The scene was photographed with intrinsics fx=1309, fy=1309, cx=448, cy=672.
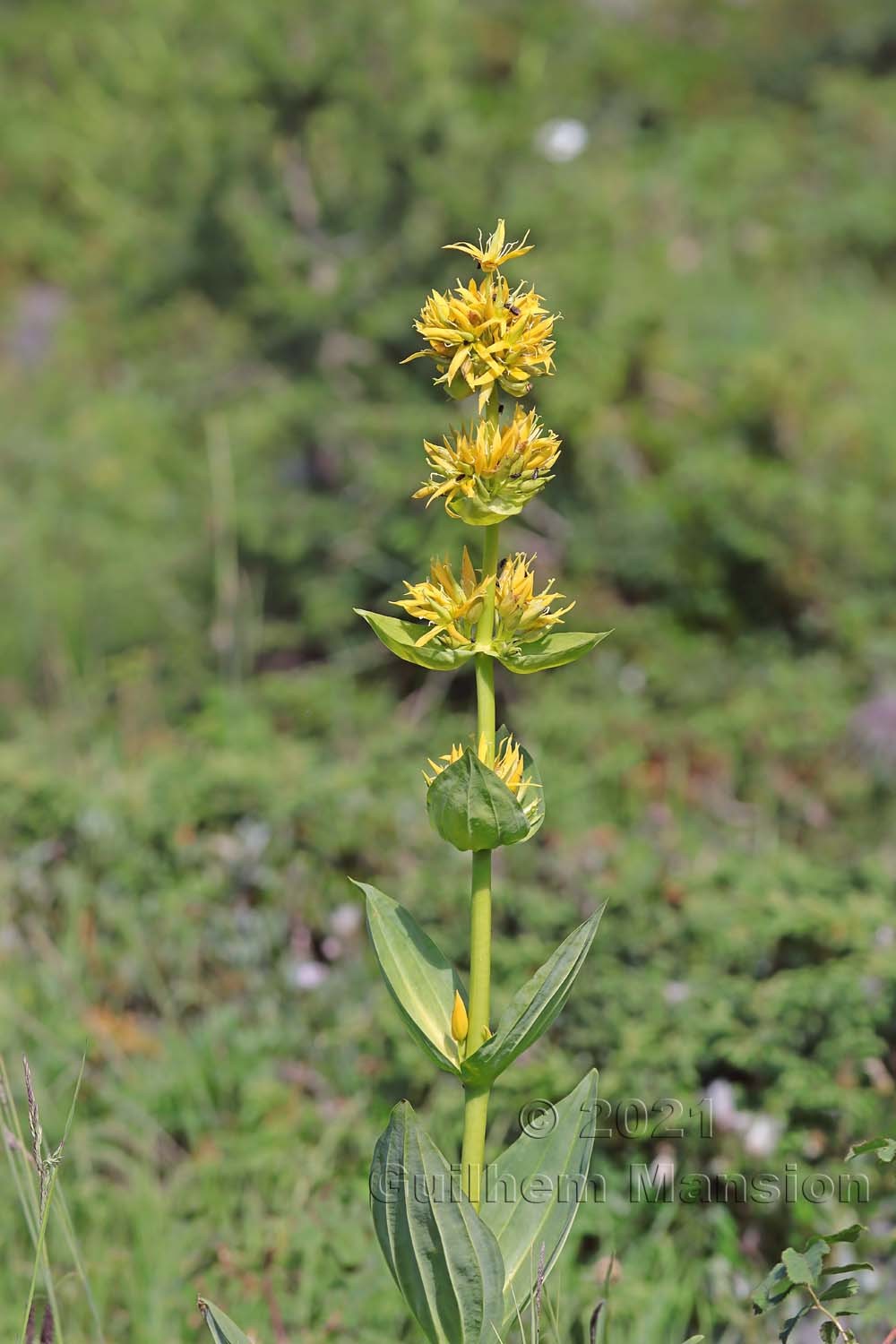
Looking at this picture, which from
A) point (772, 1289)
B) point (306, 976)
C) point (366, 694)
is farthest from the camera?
point (366, 694)

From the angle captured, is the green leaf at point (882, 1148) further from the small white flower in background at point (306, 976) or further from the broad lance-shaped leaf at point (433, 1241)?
the small white flower in background at point (306, 976)

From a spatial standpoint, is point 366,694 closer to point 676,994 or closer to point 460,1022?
point 676,994

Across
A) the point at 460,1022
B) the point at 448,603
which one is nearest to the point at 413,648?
the point at 448,603

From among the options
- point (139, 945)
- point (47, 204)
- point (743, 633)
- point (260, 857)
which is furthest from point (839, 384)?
point (47, 204)

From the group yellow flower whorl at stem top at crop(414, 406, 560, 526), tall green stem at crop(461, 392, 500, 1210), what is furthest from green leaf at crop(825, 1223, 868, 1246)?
yellow flower whorl at stem top at crop(414, 406, 560, 526)

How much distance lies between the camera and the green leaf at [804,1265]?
52.7 inches

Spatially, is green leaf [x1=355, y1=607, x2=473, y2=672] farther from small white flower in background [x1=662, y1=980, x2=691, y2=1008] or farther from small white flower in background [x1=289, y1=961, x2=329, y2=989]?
small white flower in background [x1=289, y1=961, x2=329, y2=989]

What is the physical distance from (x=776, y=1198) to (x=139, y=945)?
138 cm

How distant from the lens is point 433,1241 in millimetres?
1301

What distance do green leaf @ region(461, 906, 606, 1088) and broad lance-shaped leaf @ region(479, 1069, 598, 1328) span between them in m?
0.12

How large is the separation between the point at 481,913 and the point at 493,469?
17.6 inches

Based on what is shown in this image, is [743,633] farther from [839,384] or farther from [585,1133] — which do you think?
[585,1133]

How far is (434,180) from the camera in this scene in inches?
169

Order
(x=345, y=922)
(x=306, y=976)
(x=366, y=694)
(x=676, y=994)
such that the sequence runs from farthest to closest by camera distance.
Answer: (x=366, y=694), (x=345, y=922), (x=306, y=976), (x=676, y=994)
